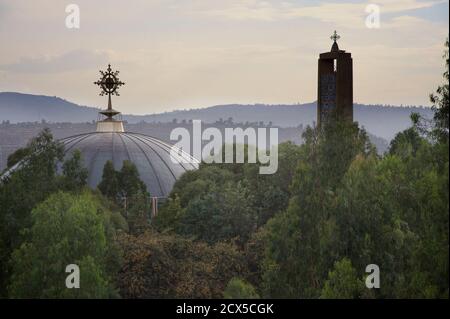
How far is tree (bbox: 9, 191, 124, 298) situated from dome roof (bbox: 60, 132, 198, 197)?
76.6 ft

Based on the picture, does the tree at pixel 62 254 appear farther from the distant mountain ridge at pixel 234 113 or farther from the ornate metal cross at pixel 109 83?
the distant mountain ridge at pixel 234 113

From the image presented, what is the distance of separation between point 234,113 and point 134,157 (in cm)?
6018

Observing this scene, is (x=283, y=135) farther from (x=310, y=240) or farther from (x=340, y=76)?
(x=310, y=240)

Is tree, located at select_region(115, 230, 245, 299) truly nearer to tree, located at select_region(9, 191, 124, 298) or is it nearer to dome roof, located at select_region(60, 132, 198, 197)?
tree, located at select_region(9, 191, 124, 298)

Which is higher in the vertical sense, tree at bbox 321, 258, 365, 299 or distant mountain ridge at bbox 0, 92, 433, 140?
distant mountain ridge at bbox 0, 92, 433, 140

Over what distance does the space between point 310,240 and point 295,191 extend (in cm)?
163

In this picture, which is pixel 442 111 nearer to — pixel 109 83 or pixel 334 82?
pixel 334 82

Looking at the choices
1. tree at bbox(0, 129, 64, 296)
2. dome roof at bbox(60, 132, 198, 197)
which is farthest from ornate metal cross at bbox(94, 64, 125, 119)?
tree at bbox(0, 129, 64, 296)

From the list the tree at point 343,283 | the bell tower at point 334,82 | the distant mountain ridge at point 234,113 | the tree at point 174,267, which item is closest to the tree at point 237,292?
the tree at point 343,283

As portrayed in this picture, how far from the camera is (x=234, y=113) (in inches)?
4429

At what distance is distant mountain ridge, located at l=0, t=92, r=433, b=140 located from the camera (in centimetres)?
7962

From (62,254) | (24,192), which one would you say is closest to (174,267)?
(24,192)

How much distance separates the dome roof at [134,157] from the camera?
50.5 m
